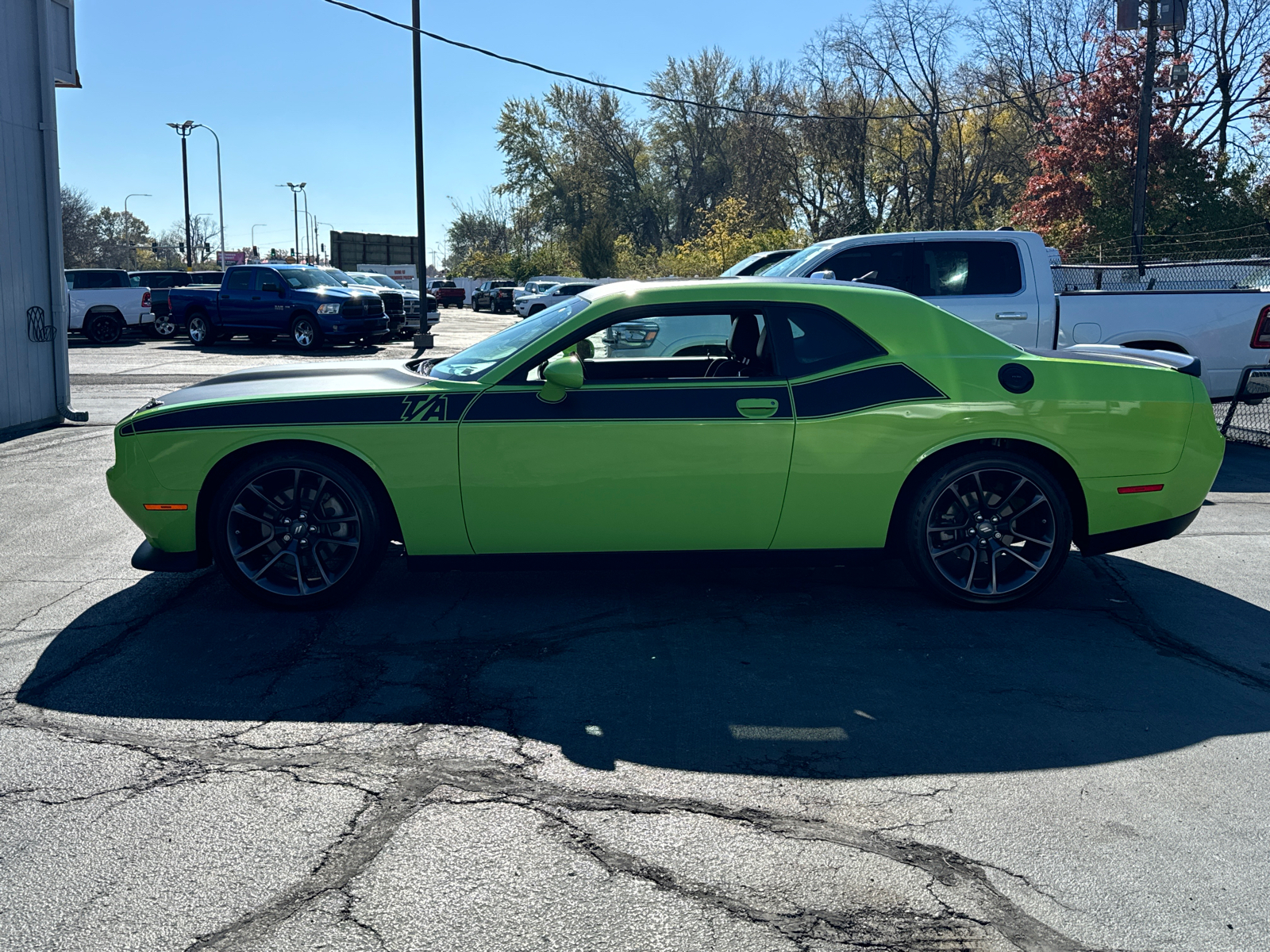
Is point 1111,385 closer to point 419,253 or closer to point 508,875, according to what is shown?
point 508,875

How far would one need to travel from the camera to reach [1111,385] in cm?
539

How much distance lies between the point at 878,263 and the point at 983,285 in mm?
928

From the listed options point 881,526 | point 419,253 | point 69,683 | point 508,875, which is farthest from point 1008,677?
point 419,253

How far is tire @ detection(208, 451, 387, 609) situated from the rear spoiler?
134 inches

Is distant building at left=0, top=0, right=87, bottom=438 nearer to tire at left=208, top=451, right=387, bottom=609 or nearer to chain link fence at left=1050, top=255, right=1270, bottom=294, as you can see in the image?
tire at left=208, top=451, right=387, bottom=609

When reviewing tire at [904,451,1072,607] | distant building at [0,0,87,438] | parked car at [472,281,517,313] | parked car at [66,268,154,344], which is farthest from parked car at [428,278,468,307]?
tire at [904,451,1072,607]

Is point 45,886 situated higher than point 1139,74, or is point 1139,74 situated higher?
point 1139,74

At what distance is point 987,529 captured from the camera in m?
5.38

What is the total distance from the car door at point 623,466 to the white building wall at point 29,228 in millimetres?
8282

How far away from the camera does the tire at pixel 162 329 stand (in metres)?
28.7

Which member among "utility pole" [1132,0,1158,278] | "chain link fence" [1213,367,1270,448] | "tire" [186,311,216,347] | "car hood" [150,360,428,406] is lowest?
"chain link fence" [1213,367,1270,448]

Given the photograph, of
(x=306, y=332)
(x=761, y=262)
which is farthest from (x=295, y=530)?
(x=306, y=332)

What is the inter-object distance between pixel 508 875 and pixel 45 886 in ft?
3.99

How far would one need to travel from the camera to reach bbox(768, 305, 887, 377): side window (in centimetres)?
531
